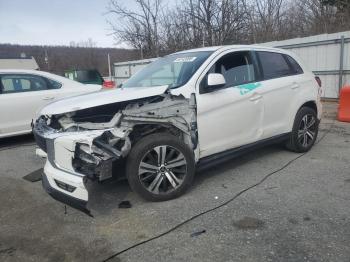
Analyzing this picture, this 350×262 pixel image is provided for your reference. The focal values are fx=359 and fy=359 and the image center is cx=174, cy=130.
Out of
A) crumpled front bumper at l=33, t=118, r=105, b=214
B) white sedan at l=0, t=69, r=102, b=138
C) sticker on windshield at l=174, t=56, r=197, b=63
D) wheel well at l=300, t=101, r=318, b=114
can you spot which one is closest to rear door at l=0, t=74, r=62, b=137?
white sedan at l=0, t=69, r=102, b=138

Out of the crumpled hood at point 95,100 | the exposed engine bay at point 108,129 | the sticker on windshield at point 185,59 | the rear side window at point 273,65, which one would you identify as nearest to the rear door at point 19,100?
the exposed engine bay at point 108,129

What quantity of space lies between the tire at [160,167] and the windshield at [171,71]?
2.52 feet

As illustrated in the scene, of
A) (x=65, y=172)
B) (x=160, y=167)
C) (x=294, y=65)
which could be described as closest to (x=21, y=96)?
(x=65, y=172)

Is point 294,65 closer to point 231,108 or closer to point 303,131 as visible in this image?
point 303,131

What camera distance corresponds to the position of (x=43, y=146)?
13.1 feet

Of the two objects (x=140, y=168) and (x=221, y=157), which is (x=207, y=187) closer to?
(x=221, y=157)

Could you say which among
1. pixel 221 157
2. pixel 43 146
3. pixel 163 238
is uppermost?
pixel 43 146

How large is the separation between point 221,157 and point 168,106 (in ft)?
3.41

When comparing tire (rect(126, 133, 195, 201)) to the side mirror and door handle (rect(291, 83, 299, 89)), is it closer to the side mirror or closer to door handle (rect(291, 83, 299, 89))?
the side mirror

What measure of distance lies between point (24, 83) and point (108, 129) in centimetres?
452

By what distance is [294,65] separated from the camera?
5723mm

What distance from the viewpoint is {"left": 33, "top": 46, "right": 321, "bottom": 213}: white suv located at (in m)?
3.66

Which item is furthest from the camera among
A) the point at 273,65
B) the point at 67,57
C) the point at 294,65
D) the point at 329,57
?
the point at 67,57

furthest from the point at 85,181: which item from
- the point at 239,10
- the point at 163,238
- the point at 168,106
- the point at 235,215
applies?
the point at 239,10
